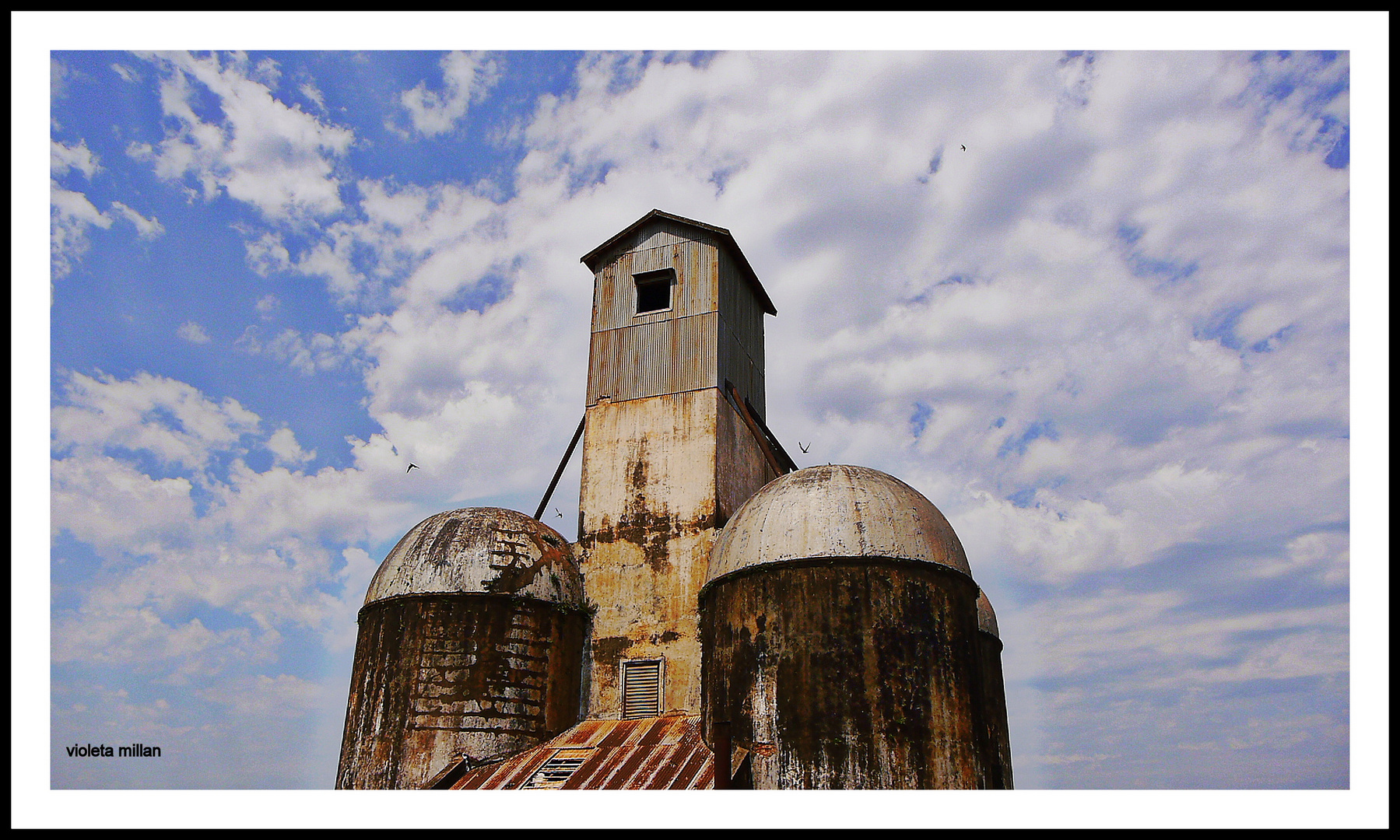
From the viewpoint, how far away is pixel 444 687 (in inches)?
A: 651

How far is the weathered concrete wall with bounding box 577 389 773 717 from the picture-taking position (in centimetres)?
1850

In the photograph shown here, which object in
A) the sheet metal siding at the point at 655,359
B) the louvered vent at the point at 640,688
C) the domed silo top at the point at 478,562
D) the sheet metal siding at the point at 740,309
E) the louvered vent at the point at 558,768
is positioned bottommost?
the louvered vent at the point at 558,768

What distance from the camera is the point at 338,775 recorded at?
55.5 ft

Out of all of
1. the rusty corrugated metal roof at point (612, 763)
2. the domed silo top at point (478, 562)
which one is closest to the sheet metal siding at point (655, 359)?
the domed silo top at point (478, 562)

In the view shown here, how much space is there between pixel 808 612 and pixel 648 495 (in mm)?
6344

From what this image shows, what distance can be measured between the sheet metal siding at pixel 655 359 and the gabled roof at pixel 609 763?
7.54 meters

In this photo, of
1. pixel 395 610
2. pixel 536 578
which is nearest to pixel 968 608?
pixel 536 578

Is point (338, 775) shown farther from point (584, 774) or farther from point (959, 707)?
point (959, 707)

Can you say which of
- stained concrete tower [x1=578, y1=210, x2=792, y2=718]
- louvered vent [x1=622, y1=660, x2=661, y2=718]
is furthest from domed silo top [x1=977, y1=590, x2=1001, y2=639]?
louvered vent [x1=622, y1=660, x2=661, y2=718]

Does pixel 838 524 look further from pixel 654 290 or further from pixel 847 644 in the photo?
pixel 654 290

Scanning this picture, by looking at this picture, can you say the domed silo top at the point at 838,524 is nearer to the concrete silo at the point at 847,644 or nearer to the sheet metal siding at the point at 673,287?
the concrete silo at the point at 847,644

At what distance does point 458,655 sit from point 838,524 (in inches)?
288

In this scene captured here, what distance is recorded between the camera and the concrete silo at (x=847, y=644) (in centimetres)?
1377

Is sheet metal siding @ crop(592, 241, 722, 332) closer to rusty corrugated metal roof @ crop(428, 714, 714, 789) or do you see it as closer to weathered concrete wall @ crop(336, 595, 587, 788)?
weathered concrete wall @ crop(336, 595, 587, 788)
